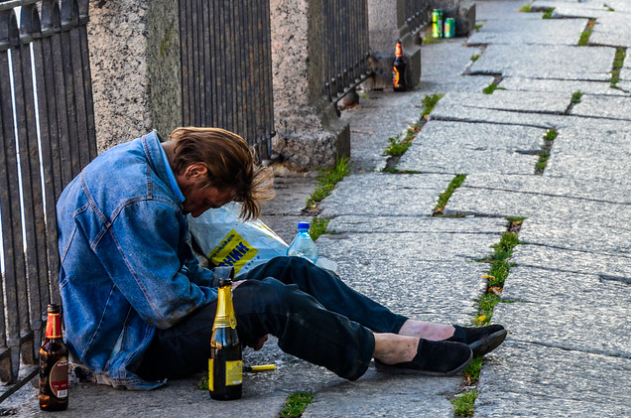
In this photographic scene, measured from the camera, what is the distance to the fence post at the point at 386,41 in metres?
8.66

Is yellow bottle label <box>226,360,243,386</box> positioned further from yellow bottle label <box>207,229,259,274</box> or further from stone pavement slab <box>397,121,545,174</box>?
stone pavement slab <box>397,121,545,174</box>

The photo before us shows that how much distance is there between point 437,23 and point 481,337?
8.25m

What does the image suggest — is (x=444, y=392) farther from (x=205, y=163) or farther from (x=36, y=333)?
(x=36, y=333)

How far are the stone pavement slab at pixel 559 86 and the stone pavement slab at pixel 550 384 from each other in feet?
16.7

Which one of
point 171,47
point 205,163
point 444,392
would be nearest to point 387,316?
point 444,392

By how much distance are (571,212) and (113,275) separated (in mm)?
3019

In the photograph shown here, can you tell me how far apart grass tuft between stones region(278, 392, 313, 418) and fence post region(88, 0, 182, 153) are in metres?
1.32

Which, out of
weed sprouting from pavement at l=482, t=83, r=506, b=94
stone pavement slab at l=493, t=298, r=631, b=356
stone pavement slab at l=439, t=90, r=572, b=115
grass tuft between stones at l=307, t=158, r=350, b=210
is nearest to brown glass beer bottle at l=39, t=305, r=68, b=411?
stone pavement slab at l=493, t=298, r=631, b=356

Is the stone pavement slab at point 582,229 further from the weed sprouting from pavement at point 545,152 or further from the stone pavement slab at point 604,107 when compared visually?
the stone pavement slab at point 604,107

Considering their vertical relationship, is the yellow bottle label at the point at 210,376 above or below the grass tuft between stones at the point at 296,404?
above

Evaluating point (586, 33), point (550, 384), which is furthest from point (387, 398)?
point (586, 33)

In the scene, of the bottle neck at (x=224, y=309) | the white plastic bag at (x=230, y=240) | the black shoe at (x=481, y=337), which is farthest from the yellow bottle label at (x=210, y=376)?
the white plastic bag at (x=230, y=240)

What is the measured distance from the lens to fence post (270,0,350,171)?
6223 mm

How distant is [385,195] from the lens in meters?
5.79
